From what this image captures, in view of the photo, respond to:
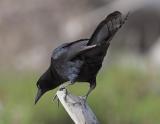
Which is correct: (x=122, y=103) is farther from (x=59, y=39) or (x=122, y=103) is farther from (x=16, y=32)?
(x=16, y=32)

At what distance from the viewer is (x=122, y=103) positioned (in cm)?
480

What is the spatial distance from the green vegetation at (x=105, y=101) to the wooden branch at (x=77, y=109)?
1339 millimetres

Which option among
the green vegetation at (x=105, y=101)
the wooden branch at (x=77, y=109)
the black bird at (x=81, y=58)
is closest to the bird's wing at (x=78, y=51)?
the black bird at (x=81, y=58)

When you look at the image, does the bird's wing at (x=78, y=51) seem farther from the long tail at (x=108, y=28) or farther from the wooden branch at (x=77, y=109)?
the wooden branch at (x=77, y=109)

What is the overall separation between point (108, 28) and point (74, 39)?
14.4ft

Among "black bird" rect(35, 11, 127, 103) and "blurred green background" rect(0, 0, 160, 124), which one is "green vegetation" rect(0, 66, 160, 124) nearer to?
"blurred green background" rect(0, 0, 160, 124)

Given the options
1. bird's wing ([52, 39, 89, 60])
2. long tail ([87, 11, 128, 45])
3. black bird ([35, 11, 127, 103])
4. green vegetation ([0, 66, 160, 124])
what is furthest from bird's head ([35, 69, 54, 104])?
green vegetation ([0, 66, 160, 124])

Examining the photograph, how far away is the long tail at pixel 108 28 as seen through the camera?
312 cm

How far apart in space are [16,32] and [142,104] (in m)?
3.58

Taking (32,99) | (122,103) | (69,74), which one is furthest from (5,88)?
(69,74)

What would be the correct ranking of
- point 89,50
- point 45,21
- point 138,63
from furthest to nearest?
point 45,21 → point 138,63 → point 89,50

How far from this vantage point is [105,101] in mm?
4832

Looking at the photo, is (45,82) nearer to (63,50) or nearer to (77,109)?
(63,50)

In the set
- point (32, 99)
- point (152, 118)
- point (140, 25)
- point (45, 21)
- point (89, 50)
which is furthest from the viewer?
point (45, 21)
